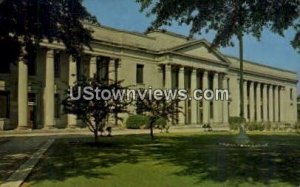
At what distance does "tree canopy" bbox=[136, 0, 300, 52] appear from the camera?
14214 millimetres

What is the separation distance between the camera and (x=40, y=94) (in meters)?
54.4

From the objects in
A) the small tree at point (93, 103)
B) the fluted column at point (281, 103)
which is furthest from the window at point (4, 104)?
the fluted column at point (281, 103)

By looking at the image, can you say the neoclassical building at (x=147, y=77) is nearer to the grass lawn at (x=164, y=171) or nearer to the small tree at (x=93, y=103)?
the small tree at (x=93, y=103)

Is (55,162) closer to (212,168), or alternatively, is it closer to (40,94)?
(212,168)

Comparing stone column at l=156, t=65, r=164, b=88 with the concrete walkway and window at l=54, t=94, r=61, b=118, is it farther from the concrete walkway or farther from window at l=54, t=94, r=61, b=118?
the concrete walkway

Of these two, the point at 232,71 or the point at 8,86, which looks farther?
the point at 232,71

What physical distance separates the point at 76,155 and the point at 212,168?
6.35 m

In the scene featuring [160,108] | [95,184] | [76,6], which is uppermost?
[76,6]

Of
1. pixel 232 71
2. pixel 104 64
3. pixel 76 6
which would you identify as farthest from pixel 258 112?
pixel 76 6

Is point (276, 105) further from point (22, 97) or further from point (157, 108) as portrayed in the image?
point (157, 108)

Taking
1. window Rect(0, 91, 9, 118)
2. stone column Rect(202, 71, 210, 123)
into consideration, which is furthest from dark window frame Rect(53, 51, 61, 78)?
stone column Rect(202, 71, 210, 123)

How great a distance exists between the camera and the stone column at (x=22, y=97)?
4987 centimetres

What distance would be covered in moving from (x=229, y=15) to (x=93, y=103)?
537 inches

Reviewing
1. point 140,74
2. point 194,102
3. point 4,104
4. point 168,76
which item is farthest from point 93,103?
point 194,102
